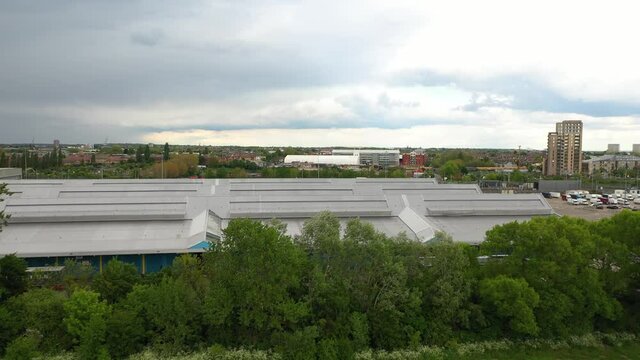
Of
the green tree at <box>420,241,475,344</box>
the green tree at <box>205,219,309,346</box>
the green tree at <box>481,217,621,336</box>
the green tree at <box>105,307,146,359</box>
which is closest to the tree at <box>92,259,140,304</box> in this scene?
the green tree at <box>105,307,146,359</box>

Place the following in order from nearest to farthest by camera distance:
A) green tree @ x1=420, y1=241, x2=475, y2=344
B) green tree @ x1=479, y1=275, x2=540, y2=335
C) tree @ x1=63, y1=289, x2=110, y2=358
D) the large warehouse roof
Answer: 1. tree @ x1=63, y1=289, x2=110, y2=358
2. green tree @ x1=479, y1=275, x2=540, y2=335
3. green tree @ x1=420, y1=241, x2=475, y2=344
4. the large warehouse roof

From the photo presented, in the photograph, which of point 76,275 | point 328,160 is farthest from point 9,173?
point 328,160

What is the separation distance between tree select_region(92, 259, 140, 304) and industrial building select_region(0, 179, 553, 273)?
6150 mm

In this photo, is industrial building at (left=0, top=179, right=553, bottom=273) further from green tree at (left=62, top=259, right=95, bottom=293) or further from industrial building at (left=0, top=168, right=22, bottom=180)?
industrial building at (left=0, top=168, right=22, bottom=180)

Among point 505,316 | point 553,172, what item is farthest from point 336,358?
point 553,172

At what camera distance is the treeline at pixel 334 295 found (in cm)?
1562

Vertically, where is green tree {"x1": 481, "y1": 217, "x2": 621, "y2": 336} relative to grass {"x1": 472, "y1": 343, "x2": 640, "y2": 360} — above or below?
→ above

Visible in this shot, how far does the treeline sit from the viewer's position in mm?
15625

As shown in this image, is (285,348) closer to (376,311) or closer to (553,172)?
(376,311)

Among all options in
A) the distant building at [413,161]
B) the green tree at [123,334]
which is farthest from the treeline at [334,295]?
the distant building at [413,161]

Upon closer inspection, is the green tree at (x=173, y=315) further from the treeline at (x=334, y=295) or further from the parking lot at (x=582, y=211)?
the parking lot at (x=582, y=211)

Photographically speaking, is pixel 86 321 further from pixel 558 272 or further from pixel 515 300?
pixel 558 272

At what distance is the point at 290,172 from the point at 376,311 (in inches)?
2449

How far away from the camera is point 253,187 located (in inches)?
Result: 1486
